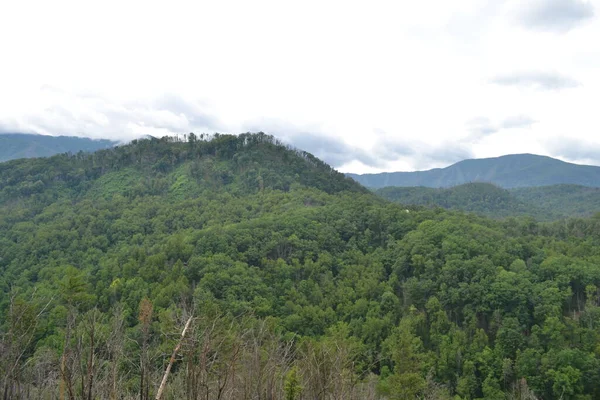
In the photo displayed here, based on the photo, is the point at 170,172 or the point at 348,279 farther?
the point at 170,172

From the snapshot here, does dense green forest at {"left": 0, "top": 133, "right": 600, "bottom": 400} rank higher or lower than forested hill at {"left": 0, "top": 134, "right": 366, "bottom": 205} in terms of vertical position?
lower

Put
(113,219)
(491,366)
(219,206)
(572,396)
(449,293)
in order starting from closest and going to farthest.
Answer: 1. (572,396)
2. (491,366)
3. (449,293)
4. (113,219)
5. (219,206)

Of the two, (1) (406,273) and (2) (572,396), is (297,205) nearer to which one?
(1) (406,273)

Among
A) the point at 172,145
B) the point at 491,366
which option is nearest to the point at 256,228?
the point at 491,366

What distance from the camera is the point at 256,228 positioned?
222 ft

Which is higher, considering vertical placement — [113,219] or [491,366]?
[113,219]

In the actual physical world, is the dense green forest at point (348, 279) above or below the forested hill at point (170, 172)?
below

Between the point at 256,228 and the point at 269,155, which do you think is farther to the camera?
the point at 269,155

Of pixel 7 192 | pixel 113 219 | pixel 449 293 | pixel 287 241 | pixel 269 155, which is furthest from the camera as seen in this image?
pixel 269 155

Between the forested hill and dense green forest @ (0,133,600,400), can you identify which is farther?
the forested hill

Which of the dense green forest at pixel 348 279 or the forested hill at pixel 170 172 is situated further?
the forested hill at pixel 170 172

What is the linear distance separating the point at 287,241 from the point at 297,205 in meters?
19.3

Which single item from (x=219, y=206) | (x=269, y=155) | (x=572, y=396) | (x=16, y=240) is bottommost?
Result: (x=572, y=396)

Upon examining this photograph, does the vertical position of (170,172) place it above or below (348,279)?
above
